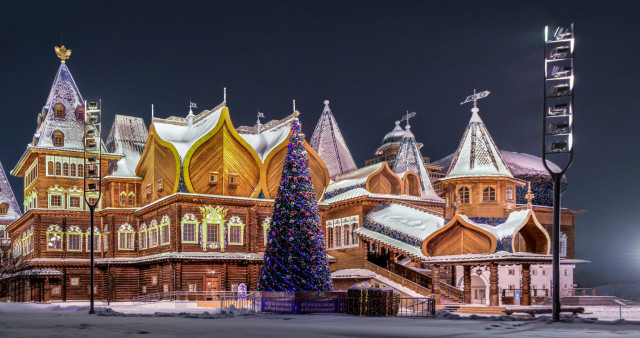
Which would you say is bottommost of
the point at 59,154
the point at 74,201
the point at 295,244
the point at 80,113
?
the point at 295,244

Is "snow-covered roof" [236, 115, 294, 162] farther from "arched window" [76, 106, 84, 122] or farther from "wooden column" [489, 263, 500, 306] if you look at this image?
"wooden column" [489, 263, 500, 306]

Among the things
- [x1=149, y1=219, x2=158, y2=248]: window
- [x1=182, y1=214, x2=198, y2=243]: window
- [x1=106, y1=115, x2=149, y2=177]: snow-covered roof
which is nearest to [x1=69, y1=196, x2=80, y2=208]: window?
[x1=106, y1=115, x2=149, y2=177]: snow-covered roof

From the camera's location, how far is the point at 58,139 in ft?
148

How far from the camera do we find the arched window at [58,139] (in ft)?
147

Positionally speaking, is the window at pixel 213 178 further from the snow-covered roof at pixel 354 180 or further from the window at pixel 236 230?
the snow-covered roof at pixel 354 180

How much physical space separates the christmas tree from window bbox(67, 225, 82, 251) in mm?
21497

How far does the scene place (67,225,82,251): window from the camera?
4419cm

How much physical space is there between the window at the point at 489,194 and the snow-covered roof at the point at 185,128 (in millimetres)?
16383

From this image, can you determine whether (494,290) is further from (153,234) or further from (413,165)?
(153,234)

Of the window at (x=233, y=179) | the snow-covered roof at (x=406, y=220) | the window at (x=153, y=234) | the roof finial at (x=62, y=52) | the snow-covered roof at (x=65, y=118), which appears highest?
the roof finial at (x=62, y=52)

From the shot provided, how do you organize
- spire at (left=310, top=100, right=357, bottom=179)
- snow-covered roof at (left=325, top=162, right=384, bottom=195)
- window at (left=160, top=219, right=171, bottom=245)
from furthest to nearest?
spire at (left=310, top=100, right=357, bottom=179) → snow-covered roof at (left=325, top=162, right=384, bottom=195) → window at (left=160, top=219, right=171, bottom=245)

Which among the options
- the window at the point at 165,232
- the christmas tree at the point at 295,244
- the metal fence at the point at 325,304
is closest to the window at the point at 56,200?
the window at the point at 165,232

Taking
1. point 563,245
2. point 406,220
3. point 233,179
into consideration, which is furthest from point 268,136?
point 563,245

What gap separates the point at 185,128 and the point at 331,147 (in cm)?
1199
